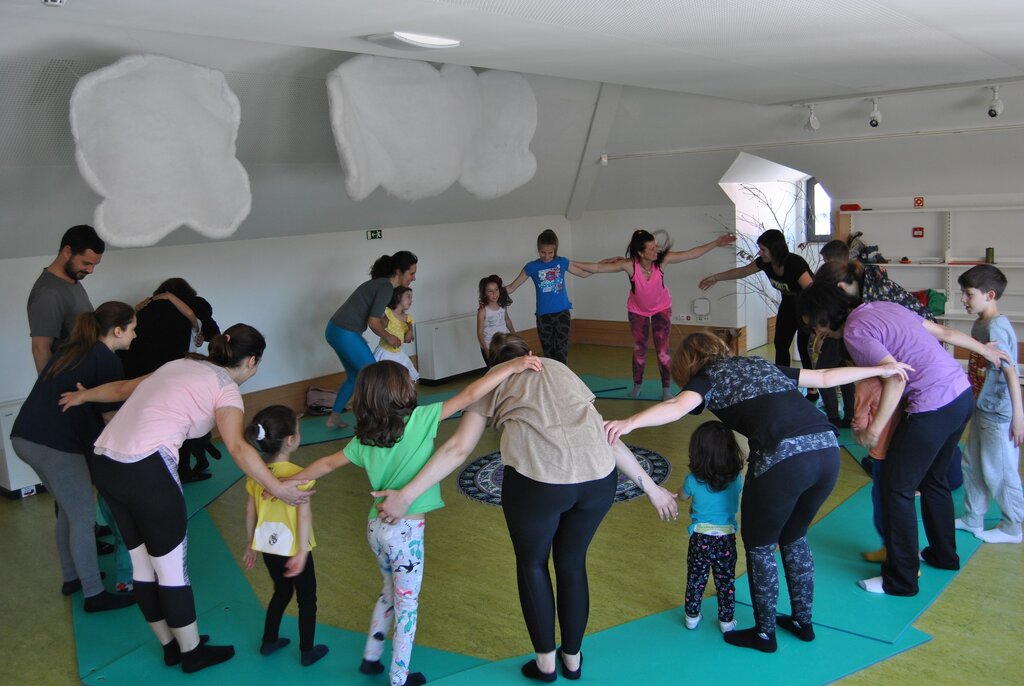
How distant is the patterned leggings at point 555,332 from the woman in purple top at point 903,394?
3.89 meters

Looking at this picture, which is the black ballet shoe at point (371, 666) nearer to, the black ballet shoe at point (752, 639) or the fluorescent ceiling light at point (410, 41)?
the black ballet shoe at point (752, 639)

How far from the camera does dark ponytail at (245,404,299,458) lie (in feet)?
10.7

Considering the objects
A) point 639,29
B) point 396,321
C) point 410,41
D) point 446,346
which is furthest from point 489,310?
point 639,29

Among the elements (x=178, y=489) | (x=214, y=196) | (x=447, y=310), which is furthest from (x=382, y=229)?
(x=178, y=489)

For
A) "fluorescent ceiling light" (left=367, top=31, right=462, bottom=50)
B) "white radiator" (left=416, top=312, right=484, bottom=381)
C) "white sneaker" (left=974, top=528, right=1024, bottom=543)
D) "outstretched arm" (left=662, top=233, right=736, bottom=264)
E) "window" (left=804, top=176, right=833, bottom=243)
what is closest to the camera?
"fluorescent ceiling light" (left=367, top=31, right=462, bottom=50)

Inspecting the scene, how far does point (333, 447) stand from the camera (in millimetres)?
6766

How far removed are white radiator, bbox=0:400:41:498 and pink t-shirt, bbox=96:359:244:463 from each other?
3039mm

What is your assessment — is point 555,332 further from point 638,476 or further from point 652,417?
point 652,417

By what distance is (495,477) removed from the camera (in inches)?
232

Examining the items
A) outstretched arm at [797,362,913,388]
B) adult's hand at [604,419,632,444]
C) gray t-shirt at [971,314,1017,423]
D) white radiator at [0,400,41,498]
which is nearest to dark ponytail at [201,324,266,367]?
adult's hand at [604,419,632,444]

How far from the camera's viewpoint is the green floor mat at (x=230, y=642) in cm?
354

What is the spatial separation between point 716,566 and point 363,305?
3.93 meters

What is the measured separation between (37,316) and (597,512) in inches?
131

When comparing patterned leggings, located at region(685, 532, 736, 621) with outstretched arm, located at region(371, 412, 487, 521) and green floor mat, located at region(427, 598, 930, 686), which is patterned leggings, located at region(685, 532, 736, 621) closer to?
green floor mat, located at region(427, 598, 930, 686)
